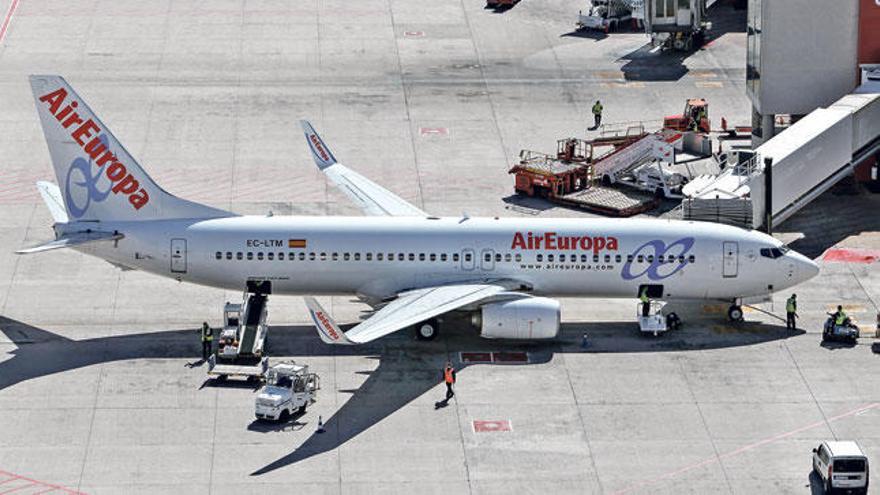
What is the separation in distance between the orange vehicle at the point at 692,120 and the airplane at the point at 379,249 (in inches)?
1058

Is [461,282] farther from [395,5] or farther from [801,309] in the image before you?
[395,5]

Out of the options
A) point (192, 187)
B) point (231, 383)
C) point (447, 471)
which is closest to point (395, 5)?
point (192, 187)

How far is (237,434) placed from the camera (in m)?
68.2

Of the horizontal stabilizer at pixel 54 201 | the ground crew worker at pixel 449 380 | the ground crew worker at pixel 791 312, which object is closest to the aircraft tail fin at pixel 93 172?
the horizontal stabilizer at pixel 54 201

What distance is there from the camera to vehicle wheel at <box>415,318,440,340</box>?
77.4m

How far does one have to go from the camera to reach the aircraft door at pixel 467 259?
7862 centimetres

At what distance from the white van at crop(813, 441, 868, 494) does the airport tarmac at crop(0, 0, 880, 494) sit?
2.14m

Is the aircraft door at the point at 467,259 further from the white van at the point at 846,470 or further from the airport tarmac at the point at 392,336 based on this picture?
the white van at the point at 846,470

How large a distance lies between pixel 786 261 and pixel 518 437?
18.1 metres

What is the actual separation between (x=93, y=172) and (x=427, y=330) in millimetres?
15661

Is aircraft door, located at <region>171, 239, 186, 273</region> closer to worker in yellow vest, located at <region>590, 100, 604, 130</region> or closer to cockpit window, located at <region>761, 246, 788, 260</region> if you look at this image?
cockpit window, located at <region>761, 246, 788, 260</region>

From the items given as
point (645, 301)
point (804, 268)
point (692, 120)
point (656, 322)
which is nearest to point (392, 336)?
point (645, 301)

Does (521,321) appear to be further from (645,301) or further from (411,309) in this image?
(645,301)

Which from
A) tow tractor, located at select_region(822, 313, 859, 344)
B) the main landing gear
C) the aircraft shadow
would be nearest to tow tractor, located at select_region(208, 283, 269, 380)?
the aircraft shadow
